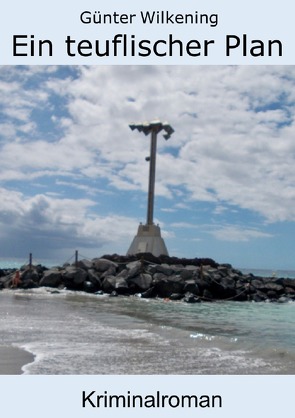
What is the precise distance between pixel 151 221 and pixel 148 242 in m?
2.06

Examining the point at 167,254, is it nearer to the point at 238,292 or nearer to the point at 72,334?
Result: the point at 238,292

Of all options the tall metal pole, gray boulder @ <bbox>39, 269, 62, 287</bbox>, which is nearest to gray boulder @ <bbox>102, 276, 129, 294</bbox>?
gray boulder @ <bbox>39, 269, 62, 287</bbox>

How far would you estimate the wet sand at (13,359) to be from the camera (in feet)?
19.6

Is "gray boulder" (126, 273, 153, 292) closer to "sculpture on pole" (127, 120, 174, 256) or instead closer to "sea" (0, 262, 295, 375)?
"sea" (0, 262, 295, 375)

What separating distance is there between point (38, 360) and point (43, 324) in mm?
3937

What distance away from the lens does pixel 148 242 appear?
32469mm

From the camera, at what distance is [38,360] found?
6.54 meters

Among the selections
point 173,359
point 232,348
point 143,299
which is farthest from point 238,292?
point 173,359

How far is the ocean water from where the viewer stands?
21.4 ft

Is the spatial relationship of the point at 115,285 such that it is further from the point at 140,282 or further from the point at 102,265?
the point at 102,265

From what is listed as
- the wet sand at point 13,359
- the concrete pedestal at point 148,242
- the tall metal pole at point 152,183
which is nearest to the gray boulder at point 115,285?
the concrete pedestal at point 148,242

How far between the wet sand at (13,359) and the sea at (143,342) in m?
0.11

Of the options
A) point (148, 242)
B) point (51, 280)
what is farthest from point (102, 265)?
point (148, 242)

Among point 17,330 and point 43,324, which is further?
point 43,324
